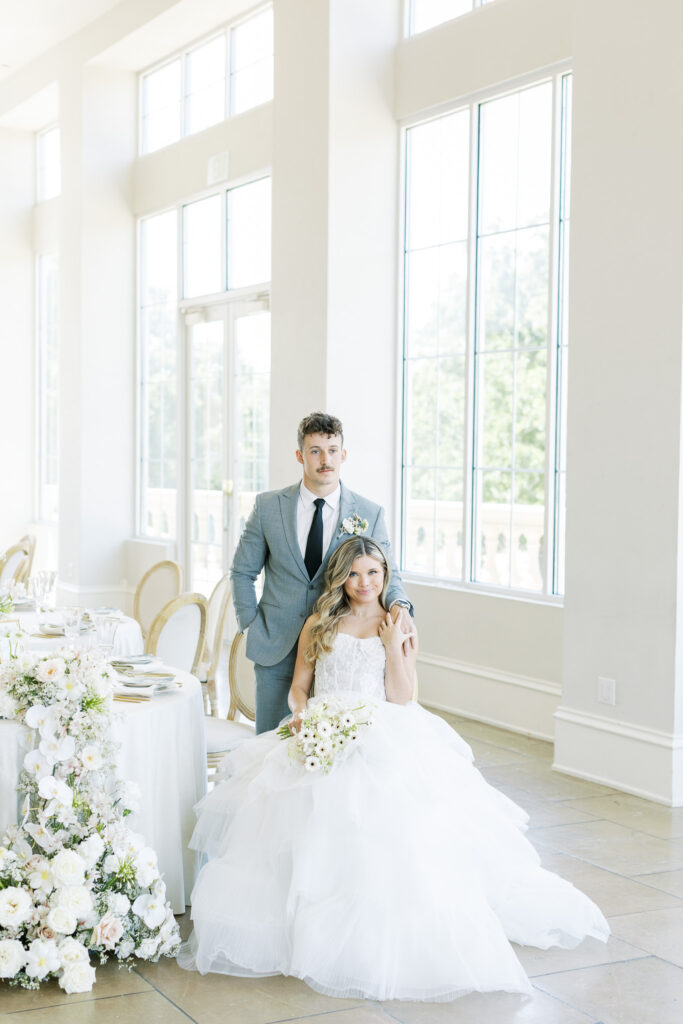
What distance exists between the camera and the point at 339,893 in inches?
130

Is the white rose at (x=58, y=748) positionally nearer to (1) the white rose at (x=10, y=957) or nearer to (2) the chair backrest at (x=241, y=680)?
(1) the white rose at (x=10, y=957)

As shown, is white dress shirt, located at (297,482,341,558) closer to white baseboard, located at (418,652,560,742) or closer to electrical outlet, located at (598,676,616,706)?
electrical outlet, located at (598,676,616,706)

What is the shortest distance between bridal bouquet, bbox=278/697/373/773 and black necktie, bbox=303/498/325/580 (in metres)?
0.66

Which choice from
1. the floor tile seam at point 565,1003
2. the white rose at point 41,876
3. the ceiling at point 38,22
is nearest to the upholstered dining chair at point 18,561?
the ceiling at point 38,22

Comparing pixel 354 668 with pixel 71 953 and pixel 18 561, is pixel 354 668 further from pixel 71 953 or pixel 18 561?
pixel 18 561

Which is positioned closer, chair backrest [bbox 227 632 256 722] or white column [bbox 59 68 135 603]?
chair backrest [bbox 227 632 256 722]

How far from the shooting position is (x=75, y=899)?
333 cm

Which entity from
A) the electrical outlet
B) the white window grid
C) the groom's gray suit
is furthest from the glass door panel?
the groom's gray suit

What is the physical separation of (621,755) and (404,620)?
1.99 m

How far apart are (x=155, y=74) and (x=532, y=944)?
905 cm

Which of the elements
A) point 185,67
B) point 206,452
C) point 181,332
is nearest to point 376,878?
point 206,452

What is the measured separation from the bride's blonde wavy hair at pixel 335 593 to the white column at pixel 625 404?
1.77 meters

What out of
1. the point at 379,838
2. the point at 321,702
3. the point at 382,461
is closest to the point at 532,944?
the point at 379,838

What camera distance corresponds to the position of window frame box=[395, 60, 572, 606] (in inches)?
256
